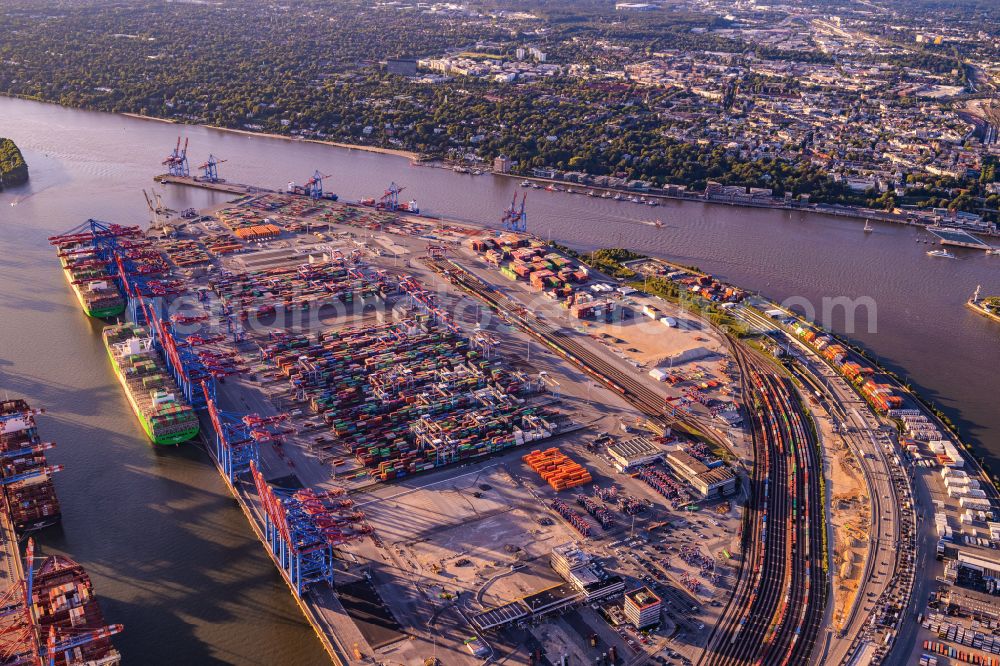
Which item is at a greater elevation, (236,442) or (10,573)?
(236,442)

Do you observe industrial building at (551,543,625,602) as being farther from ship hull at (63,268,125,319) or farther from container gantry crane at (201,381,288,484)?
ship hull at (63,268,125,319)

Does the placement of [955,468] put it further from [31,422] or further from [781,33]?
[781,33]

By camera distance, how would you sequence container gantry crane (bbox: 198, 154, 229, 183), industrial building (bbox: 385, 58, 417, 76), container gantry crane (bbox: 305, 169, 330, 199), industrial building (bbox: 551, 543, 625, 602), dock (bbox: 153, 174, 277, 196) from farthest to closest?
industrial building (bbox: 385, 58, 417, 76), container gantry crane (bbox: 198, 154, 229, 183), dock (bbox: 153, 174, 277, 196), container gantry crane (bbox: 305, 169, 330, 199), industrial building (bbox: 551, 543, 625, 602)

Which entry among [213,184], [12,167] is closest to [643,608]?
[213,184]

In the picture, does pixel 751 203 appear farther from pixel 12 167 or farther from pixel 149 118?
pixel 149 118

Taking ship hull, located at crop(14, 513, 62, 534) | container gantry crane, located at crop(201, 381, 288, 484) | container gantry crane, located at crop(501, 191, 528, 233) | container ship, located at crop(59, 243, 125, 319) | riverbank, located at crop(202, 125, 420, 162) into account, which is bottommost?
ship hull, located at crop(14, 513, 62, 534)

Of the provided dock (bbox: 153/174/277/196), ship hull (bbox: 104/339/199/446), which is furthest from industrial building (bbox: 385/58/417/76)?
ship hull (bbox: 104/339/199/446)

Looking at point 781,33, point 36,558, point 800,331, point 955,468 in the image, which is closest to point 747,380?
point 800,331
